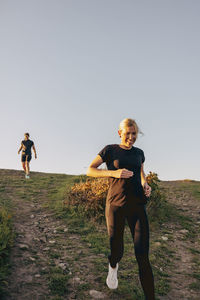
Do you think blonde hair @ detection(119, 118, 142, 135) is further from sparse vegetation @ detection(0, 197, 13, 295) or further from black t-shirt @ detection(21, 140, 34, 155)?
black t-shirt @ detection(21, 140, 34, 155)

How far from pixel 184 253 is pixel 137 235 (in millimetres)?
3442

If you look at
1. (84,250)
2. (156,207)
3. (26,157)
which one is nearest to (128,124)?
(84,250)

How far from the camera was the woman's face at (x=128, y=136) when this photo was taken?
3.72 meters

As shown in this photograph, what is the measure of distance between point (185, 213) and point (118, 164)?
22.4ft

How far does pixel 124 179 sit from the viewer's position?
144 inches

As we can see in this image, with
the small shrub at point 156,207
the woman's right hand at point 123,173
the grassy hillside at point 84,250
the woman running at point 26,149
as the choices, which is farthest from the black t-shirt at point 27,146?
the woman's right hand at point 123,173

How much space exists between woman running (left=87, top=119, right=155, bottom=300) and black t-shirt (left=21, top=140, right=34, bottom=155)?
1170 centimetres

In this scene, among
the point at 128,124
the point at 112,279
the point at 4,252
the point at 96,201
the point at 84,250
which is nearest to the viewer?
the point at 128,124

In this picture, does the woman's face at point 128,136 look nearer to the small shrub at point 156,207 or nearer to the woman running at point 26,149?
the small shrub at point 156,207

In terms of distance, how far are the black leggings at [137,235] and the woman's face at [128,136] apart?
36.5 inches

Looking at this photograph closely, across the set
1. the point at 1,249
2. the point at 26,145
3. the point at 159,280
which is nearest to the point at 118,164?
the point at 159,280

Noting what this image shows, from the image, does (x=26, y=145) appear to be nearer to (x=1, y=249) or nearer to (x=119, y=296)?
(x=1, y=249)

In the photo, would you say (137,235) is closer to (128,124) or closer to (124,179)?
(124,179)

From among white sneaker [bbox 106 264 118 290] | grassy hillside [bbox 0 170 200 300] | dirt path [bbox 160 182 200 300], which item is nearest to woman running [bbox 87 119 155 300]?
white sneaker [bbox 106 264 118 290]
